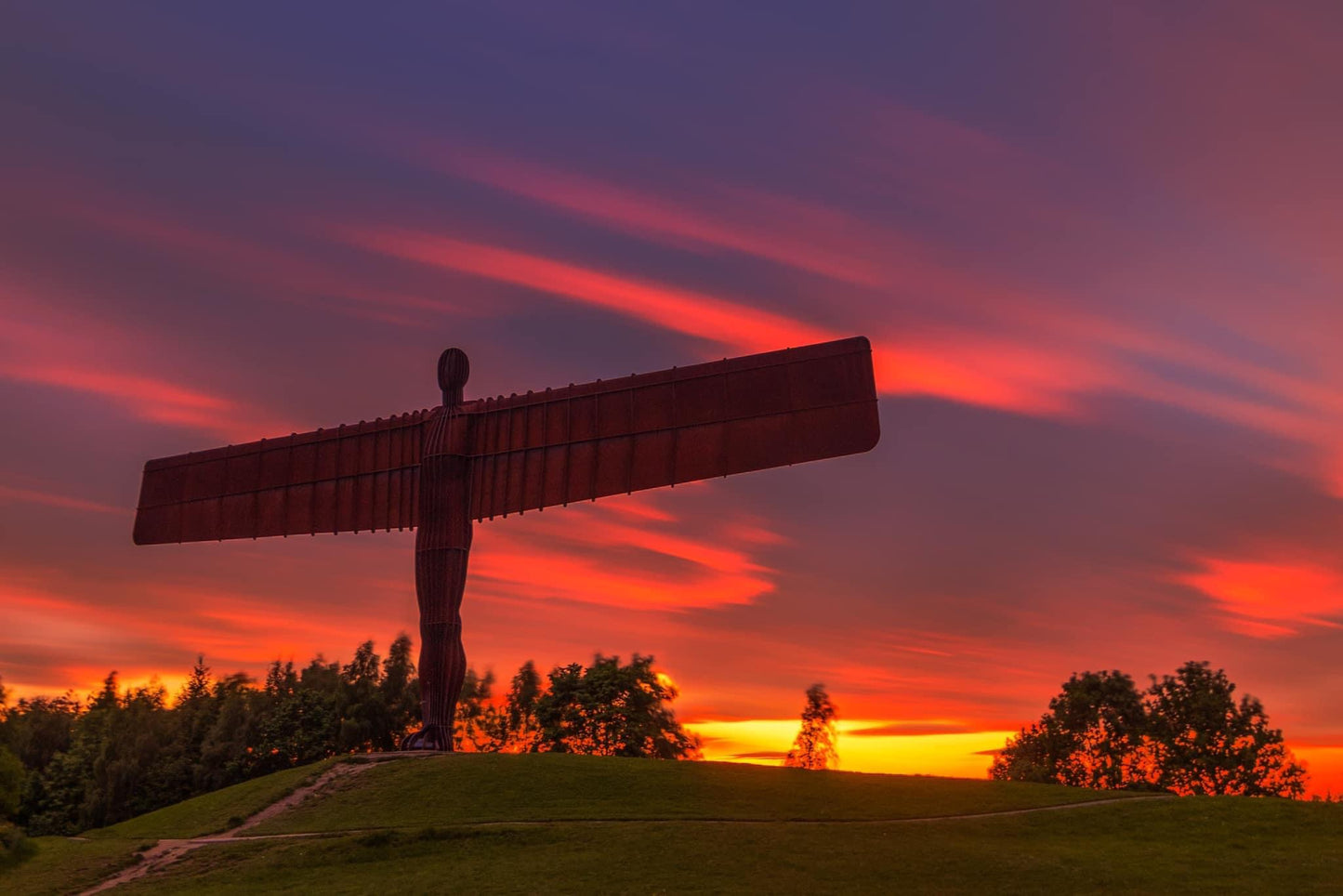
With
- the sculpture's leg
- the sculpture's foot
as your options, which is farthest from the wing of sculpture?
the sculpture's foot

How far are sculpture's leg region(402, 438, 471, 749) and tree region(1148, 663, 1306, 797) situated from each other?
38.4 meters

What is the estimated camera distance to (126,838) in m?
34.9

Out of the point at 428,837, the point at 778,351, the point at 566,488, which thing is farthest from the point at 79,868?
the point at 778,351

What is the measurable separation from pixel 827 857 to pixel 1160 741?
37824 millimetres

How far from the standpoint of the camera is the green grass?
95.6 feet

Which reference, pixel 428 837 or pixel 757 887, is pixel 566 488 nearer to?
pixel 428 837

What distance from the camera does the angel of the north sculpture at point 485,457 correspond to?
30.7 metres

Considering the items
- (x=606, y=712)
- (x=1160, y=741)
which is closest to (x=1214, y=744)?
(x=1160, y=741)

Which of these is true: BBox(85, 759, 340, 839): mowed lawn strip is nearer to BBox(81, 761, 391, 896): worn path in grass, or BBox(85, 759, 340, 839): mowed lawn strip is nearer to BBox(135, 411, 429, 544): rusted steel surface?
BBox(81, 761, 391, 896): worn path in grass

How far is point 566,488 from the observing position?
34.0 meters

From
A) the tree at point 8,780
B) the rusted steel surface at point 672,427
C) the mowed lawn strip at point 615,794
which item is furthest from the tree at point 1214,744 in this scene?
the tree at point 8,780

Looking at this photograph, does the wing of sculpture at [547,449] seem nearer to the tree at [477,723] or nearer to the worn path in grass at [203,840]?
the worn path in grass at [203,840]

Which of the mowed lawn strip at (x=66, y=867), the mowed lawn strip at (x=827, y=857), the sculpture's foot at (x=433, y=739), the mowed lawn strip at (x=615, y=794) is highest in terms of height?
the sculpture's foot at (x=433, y=739)

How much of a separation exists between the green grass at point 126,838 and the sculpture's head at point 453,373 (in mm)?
12949
